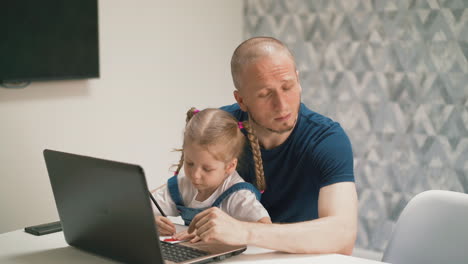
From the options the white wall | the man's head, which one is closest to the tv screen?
the white wall

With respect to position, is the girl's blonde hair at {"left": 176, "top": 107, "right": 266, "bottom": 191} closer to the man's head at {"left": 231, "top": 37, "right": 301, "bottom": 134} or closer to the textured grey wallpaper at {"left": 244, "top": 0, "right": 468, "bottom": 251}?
the man's head at {"left": 231, "top": 37, "right": 301, "bottom": 134}

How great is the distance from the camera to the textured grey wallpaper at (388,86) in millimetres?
3100

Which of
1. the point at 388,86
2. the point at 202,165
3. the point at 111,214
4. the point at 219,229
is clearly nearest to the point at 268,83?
the point at 202,165

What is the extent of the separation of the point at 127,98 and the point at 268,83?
1275 millimetres

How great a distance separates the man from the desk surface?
33 millimetres

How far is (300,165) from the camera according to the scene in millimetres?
1954

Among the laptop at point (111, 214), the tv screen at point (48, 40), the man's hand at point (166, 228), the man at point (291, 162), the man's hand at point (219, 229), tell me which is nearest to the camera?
the laptop at point (111, 214)

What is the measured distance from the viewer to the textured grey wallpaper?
3.10 m

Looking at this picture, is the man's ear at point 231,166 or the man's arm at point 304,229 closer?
the man's arm at point 304,229

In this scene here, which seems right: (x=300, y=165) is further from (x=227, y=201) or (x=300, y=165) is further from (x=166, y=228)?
(x=166, y=228)

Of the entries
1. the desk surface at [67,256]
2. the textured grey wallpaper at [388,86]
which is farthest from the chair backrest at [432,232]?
the textured grey wallpaper at [388,86]

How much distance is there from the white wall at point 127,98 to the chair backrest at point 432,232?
149 cm

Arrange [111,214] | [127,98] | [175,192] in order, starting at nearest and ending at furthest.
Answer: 1. [111,214]
2. [175,192]
3. [127,98]

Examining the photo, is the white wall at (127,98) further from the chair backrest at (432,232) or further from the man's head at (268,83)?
the chair backrest at (432,232)
